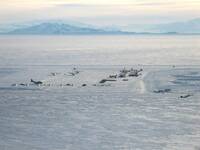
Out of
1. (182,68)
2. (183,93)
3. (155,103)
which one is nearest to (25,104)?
(155,103)

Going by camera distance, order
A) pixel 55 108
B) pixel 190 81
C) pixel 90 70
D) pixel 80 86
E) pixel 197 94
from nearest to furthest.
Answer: pixel 55 108 < pixel 197 94 < pixel 80 86 < pixel 190 81 < pixel 90 70

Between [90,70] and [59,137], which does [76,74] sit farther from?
[59,137]

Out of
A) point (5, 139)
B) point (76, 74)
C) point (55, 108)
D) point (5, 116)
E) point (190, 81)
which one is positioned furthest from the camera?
point (76, 74)

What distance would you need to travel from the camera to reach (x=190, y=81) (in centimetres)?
5138

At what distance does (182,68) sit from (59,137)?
4050 centimetres

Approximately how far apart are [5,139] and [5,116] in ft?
20.1

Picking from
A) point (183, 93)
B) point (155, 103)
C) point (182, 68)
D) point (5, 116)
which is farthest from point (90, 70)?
point (5, 116)

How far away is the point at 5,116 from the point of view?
3328 centimetres

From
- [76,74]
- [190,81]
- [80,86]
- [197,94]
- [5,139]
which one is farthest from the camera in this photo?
[76,74]

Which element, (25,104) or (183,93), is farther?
(183,93)

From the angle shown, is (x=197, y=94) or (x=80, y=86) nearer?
(x=197, y=94)

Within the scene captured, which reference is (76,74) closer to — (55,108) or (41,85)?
(41,85)

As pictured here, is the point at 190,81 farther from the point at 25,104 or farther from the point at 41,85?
the point at 25,104

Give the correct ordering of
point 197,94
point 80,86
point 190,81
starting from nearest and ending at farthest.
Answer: point 197,94
point 80,86
point 190,81
